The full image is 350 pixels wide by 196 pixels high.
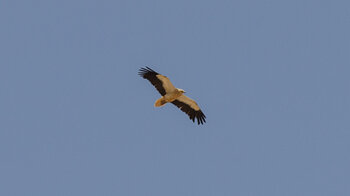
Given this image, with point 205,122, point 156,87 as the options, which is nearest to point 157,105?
point 156,87

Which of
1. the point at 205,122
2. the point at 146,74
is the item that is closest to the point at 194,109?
the point at 205,122

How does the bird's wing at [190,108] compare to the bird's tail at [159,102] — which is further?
the bird's wing at [190,108]

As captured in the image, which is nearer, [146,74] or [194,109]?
[146,74]

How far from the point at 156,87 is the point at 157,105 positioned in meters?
0.89

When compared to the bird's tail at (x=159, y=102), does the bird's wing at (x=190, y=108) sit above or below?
above

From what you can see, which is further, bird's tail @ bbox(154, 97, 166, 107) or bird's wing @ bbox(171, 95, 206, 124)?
bird's wing @ bbox(171, 95, 206, 124)

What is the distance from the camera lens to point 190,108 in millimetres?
42375

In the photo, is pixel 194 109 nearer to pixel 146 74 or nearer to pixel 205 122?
pixel 205 122

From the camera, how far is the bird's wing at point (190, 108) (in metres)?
42.0

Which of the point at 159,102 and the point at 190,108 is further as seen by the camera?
the point at 190,108

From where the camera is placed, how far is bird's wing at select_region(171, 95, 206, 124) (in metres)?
42.0

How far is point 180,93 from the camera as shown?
40344 millimetres

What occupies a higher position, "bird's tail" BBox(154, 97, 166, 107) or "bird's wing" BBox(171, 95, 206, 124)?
"bird's wing" BBox(171, 95, 206, 124)

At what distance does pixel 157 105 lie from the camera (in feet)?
131
